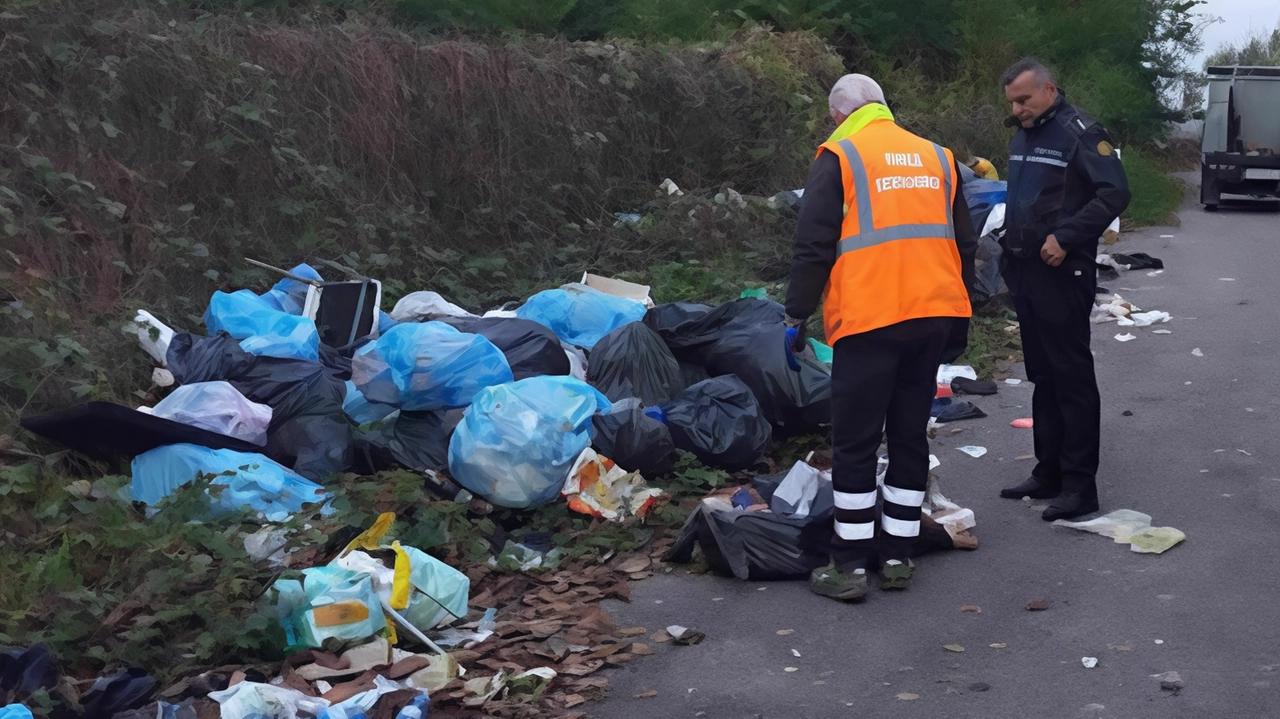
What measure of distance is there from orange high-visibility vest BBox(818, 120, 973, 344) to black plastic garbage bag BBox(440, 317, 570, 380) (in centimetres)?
221

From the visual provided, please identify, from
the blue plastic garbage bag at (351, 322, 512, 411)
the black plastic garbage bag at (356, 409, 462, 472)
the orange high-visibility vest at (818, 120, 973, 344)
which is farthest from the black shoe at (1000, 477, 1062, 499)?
the black plastic garbage bag at (356, 409, 462, 472)

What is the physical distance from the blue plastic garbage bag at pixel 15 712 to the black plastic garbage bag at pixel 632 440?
2.77 m

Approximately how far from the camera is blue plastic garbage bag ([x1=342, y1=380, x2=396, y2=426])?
5672 mm

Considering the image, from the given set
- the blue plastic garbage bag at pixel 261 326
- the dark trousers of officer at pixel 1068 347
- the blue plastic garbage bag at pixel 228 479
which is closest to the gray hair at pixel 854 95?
the dark trousers of officer at pixel 1068 347

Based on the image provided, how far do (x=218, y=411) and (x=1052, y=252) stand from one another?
363cm

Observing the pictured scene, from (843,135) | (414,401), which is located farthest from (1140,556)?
(414,401)

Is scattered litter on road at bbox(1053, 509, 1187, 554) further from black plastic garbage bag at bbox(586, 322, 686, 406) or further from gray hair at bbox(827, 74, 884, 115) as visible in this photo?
black plastic garbage bag at bbox(586, 322, 686, 406)

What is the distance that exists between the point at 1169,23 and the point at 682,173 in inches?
506

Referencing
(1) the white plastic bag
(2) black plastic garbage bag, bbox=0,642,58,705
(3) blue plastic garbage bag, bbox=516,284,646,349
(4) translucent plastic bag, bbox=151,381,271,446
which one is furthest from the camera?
(1) the white plastic bag

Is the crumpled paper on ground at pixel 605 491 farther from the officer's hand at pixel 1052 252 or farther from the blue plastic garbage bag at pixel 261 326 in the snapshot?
the officer's hand at pixel 1052 252

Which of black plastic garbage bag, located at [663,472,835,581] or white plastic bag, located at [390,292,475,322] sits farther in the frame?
white plastic bag, located at [390,292,475,322]

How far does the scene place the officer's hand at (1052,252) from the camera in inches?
196

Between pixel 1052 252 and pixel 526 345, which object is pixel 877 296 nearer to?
pixel 1052 252

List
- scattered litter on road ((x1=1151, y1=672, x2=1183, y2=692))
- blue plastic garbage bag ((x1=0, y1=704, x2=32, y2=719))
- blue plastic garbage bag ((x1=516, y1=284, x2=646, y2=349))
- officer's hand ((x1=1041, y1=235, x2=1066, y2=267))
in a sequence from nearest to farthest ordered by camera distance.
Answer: blue plastic garbage bag ((x1=0, y1=704, x2=32, y2=719)) → scattered litter on road ((x1=1151, y1=672, x2=1183, y2=692)) → officer's hand ((x1=1041, y1=235, x2=1066, y2=267)) → blue plastic garbage bag ((x1=516, y1=284, x2=646, y2=349))
